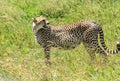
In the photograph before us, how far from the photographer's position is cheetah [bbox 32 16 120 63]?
8.73 metres

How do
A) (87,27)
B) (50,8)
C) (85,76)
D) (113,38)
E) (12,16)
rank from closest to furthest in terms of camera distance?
(85,76), (87,27), (113,38), (12,16), (50,8)

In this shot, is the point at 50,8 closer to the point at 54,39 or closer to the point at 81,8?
the point at 81,8

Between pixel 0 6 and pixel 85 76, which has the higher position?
pixel 0 6

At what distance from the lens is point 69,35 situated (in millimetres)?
9008

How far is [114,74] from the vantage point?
6.58 meters

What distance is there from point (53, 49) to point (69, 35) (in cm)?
36

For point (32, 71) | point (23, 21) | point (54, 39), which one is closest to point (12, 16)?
point (23, 21)

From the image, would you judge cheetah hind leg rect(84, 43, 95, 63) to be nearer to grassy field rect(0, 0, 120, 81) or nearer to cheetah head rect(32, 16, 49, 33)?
grassy field rect(0, 0, 120, 81)

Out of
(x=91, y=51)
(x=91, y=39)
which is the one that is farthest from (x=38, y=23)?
(x=91, y=51)

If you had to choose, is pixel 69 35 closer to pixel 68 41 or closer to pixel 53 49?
pixel 68 41

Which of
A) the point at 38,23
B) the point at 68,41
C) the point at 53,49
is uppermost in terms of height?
the point at 38,23

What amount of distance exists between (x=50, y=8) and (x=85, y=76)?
16.8 ft

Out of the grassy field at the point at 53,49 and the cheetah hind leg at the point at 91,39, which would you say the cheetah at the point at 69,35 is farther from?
the grassy field at the point at 53,49

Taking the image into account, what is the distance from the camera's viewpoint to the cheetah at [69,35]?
28.6 feet
